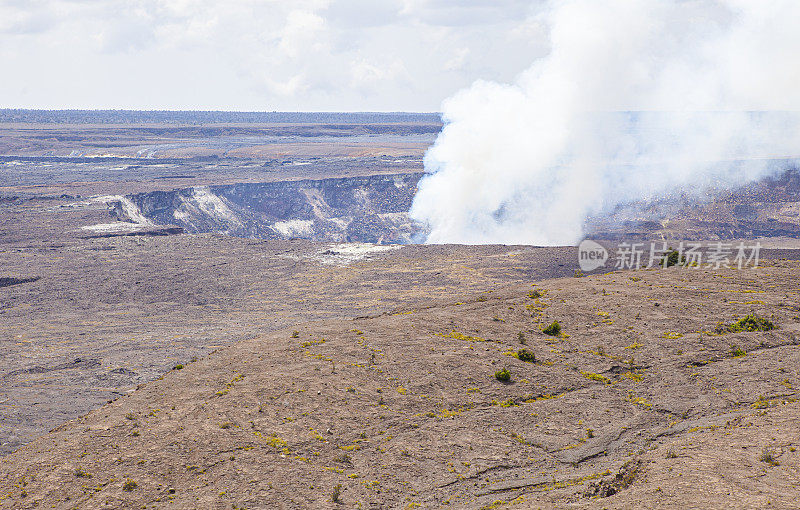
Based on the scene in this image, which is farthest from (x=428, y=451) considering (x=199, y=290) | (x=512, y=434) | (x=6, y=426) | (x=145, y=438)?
(x=199, y=290)

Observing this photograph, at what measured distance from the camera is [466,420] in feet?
70.6

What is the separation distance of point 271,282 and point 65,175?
89.3m

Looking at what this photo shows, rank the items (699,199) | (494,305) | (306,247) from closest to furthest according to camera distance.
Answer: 1. (494,305)
2. (306,247)
3. (699,199)

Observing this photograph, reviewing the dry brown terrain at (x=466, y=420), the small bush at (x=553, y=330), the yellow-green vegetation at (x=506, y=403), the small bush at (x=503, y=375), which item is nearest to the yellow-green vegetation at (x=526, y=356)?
the dry brown terrain at (x=466, y=420)

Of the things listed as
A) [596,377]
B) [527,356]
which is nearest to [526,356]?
[527,356]

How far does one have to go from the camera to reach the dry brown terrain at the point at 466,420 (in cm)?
1730

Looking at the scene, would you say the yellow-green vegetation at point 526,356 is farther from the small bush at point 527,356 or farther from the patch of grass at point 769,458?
the patch of grass at point 769,458

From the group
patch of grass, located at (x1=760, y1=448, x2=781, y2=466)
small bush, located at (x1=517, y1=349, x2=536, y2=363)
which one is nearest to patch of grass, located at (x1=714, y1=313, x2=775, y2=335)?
small bush, located at (x1=517, y1=349, x2=536, y2=363)

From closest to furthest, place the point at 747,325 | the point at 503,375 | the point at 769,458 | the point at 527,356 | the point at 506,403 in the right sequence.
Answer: the point at 769,458 < the point at 506,403 < the point at 503,375 < the point at 527,356 < the point at 747,325

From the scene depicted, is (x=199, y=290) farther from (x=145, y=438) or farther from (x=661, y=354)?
(x=661, y=354)

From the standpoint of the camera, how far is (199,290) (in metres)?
51.8

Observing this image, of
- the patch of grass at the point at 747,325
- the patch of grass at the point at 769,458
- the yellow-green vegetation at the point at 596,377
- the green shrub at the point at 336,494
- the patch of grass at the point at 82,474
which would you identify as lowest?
the patch of grass at the point at 82,474

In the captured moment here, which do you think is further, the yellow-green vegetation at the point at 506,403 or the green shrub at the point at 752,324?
the green shrub at the point at 752,324

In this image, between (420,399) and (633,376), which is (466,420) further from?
(633,376)
